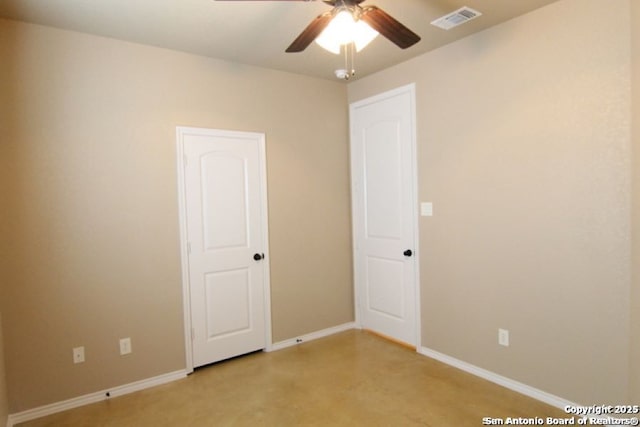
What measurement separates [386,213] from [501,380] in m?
1.71

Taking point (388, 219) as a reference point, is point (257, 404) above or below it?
below

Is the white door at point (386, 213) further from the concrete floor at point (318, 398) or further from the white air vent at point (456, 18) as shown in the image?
the white air vent at point (456, 18)

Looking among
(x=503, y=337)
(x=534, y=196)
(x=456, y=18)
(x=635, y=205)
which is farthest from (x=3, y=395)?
(x=635, y=205)

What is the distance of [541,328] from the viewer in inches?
104

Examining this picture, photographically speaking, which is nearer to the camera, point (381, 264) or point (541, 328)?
point (541, 328)

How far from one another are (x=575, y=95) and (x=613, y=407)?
1.95m

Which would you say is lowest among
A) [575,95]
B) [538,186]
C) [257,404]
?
[257,404]

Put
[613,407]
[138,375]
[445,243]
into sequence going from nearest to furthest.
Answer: [613,407], [138,375], [445,243]

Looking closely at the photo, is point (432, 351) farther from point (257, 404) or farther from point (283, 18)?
point (283, 18)

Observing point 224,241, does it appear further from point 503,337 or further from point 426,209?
point 503,337

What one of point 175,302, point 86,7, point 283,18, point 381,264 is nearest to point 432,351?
point 381,264

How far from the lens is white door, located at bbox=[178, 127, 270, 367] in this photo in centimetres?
322

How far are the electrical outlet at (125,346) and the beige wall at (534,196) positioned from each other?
2496 millimetres

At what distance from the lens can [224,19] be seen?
8.41 ft
